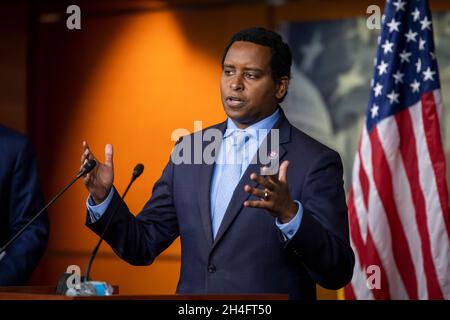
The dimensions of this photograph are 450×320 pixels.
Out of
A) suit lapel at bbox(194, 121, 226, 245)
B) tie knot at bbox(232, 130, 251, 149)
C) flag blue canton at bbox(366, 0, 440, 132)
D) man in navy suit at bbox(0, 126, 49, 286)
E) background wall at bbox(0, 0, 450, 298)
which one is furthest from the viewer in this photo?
background wall at bbox(0, 0, 450, 298)

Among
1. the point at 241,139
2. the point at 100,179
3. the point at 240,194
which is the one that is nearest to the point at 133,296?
the point at 100,179

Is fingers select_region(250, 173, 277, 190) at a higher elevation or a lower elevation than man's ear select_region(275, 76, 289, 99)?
lower

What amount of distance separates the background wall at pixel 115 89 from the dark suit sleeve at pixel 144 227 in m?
2.76

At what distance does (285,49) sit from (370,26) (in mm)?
2321

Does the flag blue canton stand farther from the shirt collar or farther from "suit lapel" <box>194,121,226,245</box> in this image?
"suit lapel" <box>194,121,226,245</box>

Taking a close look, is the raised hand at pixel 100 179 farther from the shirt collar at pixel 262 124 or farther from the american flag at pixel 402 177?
the american flag at pixel 402 177

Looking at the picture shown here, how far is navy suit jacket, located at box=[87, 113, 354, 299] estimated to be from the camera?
8.38ft

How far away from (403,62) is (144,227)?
1909 millimetres

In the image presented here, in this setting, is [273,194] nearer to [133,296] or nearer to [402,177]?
[133,296]

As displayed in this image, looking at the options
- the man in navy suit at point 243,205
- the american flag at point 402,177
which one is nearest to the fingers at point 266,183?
the man in navy suit at point 243,205

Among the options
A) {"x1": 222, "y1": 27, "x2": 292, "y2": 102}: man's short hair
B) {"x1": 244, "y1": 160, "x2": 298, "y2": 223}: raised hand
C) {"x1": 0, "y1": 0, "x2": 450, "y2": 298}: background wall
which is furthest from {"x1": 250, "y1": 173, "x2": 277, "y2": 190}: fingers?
{"x1": 0, "y1": 0, "x2": 450, "y2": 298}: background wall

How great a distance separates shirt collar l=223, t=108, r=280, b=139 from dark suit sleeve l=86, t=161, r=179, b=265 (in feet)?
0.83
